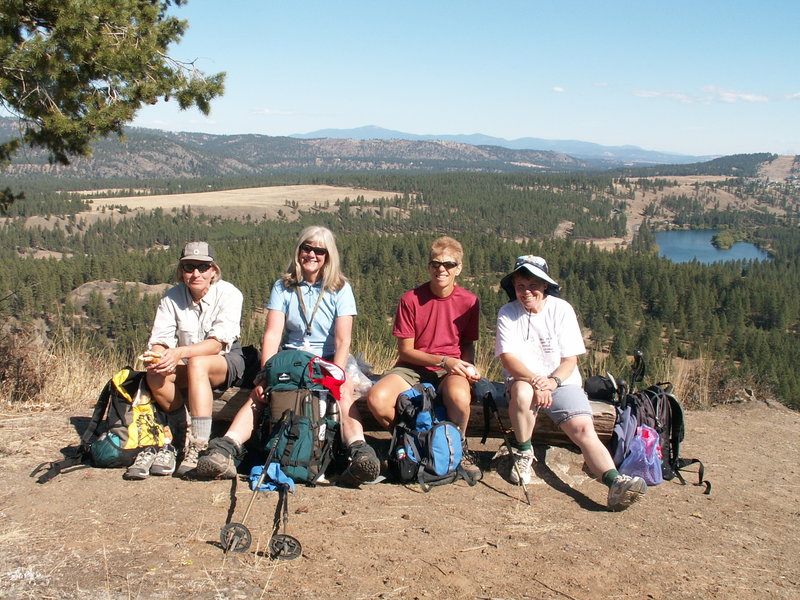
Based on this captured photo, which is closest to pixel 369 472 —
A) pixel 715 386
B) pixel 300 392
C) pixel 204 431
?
pixel 300 392

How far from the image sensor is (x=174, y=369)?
15.2 ft

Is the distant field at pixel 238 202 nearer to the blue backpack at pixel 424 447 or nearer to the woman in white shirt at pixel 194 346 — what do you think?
the woman in white shirt at pixel 194 346

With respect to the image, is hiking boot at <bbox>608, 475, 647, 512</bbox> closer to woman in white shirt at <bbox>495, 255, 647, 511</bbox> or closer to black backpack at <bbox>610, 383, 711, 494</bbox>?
woman in white shirt at <bbox>495, 255, 647, 511</bbox>

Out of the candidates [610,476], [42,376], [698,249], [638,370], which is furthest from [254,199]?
[610,476]

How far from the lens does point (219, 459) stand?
420 cm

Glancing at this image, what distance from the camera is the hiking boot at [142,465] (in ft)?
14.1

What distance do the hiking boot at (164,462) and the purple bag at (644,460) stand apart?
3.02m

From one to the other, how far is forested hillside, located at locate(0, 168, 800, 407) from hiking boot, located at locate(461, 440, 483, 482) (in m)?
25.5

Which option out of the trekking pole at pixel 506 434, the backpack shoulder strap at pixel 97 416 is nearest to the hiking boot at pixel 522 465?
the trekking pole at pixel 506 434

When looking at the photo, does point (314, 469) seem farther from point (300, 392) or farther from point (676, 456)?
point (676, 456)

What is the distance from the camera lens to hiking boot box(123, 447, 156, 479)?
4.31 meters

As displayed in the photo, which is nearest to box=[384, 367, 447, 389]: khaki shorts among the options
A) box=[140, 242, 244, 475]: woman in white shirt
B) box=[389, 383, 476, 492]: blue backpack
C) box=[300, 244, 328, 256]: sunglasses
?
box=[389, 383, 476, 492]: blue backpack

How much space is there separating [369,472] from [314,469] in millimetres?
345

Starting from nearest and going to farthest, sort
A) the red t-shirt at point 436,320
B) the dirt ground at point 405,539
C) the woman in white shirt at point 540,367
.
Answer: the dirt ground at point 405,539, the woman in white shirt at point 540,367, the red t-shirt at point 436,320
